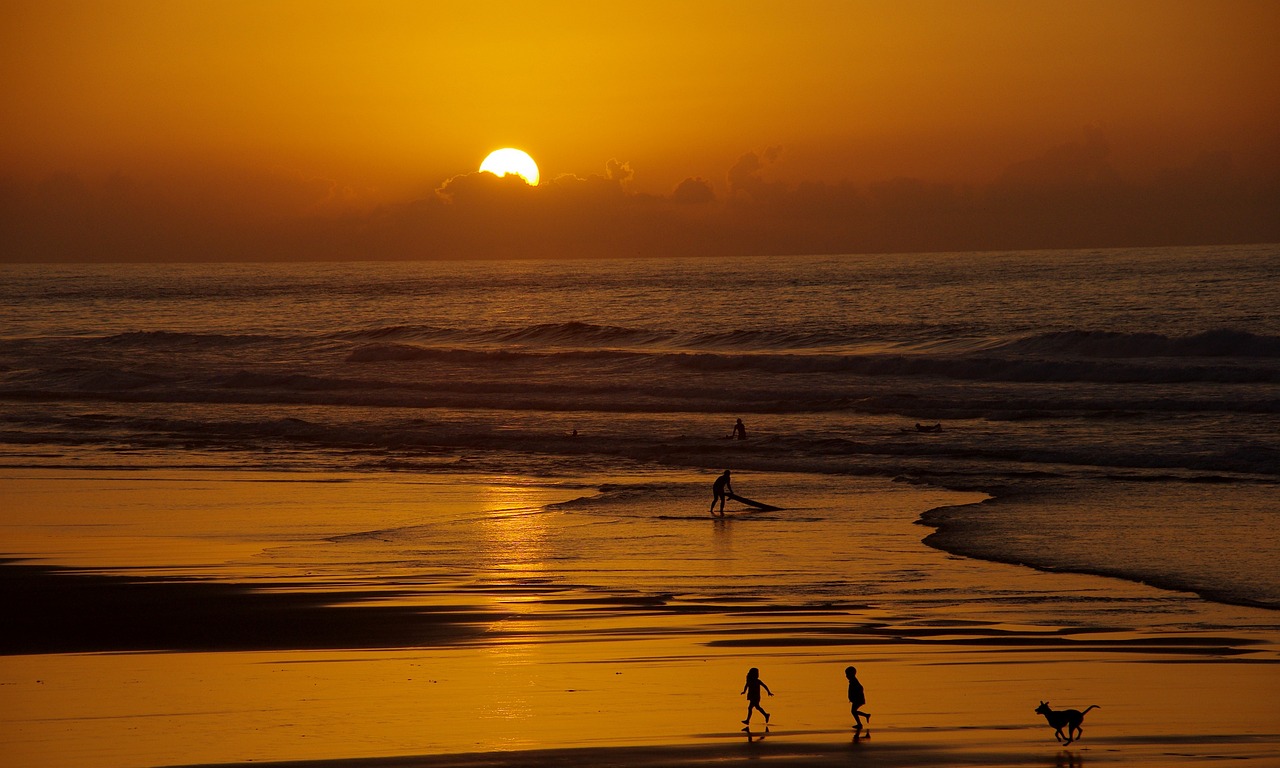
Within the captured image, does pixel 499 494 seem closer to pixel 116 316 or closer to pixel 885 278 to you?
pixel 116 316

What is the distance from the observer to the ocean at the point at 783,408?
19.2m

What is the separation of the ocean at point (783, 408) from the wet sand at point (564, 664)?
1449 millimetres

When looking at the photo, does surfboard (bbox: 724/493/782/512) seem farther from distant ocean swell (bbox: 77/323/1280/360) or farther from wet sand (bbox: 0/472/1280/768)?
distant ocean swell (bbox: 77/323/1280/360)

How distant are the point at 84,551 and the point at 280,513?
3.60m

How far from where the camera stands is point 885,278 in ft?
399

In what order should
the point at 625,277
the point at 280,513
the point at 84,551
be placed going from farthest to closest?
the point at 625,277 < the point at 280,513 < the point at 84,551

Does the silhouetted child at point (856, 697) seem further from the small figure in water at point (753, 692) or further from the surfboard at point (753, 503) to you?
the surfboard at point (753, 503)

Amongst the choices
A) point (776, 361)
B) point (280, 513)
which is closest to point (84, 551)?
point (280, 513)

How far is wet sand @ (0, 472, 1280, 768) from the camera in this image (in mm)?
8828

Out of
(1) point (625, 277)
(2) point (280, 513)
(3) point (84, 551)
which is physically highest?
(1) point (625, 277)

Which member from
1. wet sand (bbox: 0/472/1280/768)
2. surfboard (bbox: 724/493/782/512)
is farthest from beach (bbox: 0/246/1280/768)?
surfboard (bbox: 724/493/782/512)

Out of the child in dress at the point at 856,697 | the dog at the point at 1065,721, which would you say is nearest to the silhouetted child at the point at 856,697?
the child in dress at the point at 856,697

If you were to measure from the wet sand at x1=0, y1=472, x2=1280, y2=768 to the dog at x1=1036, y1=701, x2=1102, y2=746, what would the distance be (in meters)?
0.13

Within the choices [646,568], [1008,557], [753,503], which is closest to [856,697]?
[646,568]
